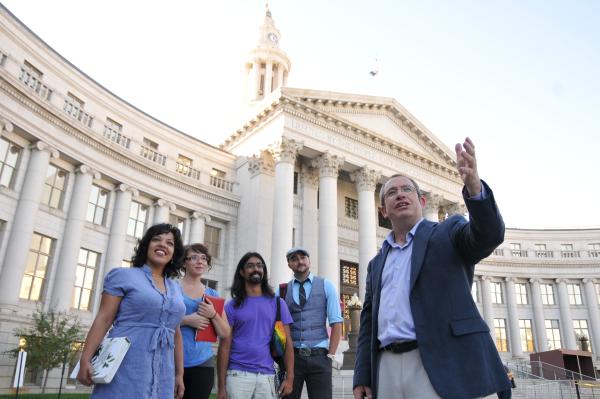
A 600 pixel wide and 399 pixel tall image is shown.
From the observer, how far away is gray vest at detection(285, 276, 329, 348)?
6.74m

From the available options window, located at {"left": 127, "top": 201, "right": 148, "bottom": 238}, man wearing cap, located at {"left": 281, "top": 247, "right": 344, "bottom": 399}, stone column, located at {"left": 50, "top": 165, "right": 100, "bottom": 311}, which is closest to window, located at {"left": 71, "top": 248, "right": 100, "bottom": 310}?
stone column, located at {"left": 50, "top": 165, "right": 100, "bottom": 311}

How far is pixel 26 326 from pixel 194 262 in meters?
16.7

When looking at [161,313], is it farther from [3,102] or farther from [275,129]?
[275,129]

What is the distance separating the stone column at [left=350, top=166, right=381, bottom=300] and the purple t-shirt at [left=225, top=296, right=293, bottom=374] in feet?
71.8

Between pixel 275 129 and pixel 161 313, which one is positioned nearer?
pixel 161 313

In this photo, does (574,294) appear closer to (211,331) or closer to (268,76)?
(268,76)

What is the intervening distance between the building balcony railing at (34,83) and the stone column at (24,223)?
7.91 feet

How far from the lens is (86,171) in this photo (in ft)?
78.8

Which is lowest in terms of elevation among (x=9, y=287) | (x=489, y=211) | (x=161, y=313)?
(x=161, y=313)

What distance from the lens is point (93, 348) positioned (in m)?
4.13

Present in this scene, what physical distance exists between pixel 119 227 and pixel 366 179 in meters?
15.6

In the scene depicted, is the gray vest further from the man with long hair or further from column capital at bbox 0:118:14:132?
column capital at bbox 0:118:14:132

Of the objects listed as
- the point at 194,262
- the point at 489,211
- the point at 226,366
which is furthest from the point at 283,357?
the point at 489,211

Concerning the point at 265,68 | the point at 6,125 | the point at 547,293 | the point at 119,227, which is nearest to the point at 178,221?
the point at 119,227
